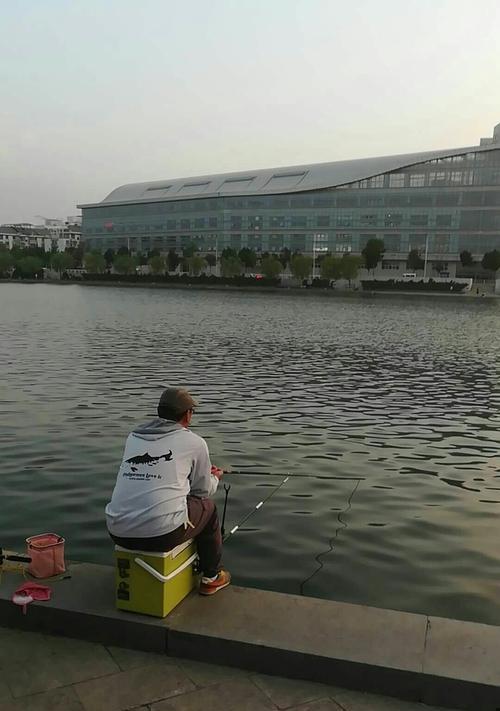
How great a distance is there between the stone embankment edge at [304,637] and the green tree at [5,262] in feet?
571

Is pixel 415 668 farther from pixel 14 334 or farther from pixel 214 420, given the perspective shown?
pixel 14 334

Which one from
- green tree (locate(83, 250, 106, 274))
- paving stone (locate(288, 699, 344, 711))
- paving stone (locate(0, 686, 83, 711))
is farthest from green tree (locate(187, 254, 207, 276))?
paving stone (locate(288, 699, 344, 711))

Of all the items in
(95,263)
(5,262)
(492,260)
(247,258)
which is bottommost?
(5,262)

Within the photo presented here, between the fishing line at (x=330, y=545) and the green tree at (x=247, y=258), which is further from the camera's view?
the green tree at (x=247, y=258)

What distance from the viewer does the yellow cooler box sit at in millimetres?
4453

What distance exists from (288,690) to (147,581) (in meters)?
1.25

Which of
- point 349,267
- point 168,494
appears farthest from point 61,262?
Answer: point 168,494

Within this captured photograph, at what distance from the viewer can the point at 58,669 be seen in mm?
4059

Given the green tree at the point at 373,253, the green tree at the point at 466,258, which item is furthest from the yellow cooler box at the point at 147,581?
the green tree at the point at 466,258

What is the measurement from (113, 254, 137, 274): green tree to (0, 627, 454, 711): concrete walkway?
151408 mm

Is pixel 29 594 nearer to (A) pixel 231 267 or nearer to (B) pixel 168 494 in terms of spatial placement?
(B) pixel 168 494

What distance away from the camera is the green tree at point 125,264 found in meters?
151

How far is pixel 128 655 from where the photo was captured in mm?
4277

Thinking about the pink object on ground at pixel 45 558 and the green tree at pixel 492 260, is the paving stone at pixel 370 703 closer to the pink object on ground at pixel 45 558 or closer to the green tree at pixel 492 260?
the pink object on ground at pixel 45 558
